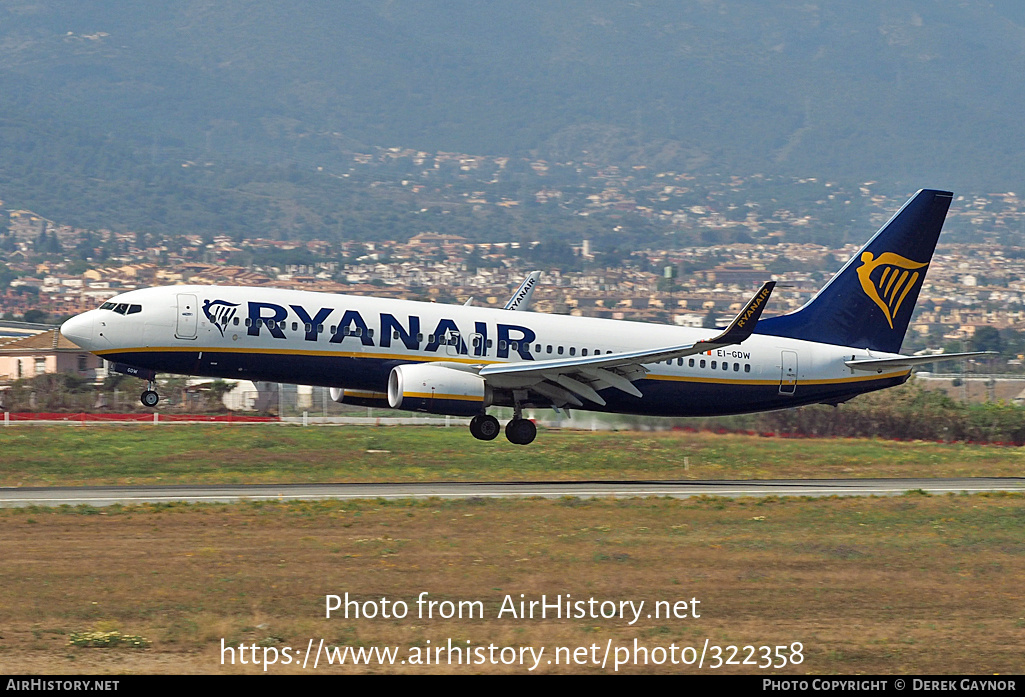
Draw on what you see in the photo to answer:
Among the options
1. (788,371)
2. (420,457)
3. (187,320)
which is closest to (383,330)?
(187,320)

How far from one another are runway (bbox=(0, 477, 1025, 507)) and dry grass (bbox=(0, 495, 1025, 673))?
2.03 m

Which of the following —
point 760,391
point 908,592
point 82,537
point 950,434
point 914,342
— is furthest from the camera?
point 914,342

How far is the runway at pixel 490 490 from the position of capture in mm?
33844

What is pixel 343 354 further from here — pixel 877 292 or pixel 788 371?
pixel 877 292

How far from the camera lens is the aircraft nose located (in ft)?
124

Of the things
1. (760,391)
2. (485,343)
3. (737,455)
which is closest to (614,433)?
(737,455)

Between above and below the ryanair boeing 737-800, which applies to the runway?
below

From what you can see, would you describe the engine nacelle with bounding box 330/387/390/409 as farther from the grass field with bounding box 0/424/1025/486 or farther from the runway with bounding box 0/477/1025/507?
the runway with bounding box 0/477/1025/507

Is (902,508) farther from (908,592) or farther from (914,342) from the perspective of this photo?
(914,342)

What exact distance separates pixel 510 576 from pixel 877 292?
25.0 m

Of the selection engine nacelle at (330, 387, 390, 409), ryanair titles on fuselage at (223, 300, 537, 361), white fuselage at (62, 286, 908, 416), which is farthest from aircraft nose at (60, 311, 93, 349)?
engine nacelle at (330, 387, 390, 409)

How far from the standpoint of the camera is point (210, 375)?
3809 centimetres

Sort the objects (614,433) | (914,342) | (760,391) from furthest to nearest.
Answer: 1. (914,342)
2. (614,433)
3. (760,391)

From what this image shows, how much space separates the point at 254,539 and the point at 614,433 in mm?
28098
